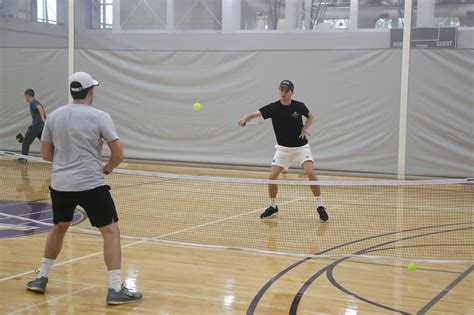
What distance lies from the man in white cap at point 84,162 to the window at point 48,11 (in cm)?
1256

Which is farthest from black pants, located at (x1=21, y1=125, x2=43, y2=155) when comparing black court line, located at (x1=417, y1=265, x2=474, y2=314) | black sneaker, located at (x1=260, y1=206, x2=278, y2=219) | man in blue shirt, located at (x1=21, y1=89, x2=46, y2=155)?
black court line, located at (x1=417, y1=265, x2=474, y2=314)

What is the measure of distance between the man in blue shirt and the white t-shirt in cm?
1075

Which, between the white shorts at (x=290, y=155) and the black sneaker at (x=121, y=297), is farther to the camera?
the white shorts at (x=290, y=155)

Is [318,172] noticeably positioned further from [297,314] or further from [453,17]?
[297,314]

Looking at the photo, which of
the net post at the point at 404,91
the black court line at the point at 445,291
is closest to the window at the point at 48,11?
the net post at the point at 404,91

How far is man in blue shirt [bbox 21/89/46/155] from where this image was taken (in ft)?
51.9

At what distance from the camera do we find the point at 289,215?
33.8 feet

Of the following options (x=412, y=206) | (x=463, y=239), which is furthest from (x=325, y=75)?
(x=463, y=239)

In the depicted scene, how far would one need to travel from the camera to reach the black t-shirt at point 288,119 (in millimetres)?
9625

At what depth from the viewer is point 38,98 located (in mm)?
17719

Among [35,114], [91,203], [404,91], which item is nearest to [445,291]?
[91,203]

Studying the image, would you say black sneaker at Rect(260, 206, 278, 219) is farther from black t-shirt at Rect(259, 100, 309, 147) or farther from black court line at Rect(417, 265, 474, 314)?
black court line at Rect(417, 265, 474, 314)

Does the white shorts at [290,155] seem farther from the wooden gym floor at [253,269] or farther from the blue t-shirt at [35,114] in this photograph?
the blue t-shirt at [35,114]

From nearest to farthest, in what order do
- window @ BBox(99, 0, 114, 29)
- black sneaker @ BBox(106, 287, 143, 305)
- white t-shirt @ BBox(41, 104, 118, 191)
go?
white t-shirt @ BBox(41, 104, 118, 191)
black sneaker @ BBox(106, 287, 143, 305)
window @ BBox(99, 0, 114, 29)
